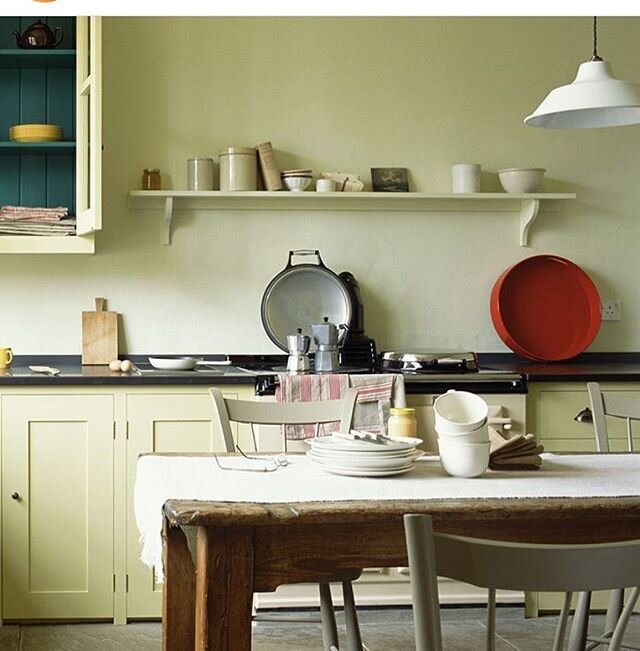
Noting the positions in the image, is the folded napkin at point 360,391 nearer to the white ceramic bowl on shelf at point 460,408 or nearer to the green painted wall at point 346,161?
the green painted wall at point 346,161

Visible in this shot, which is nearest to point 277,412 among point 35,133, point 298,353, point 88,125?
point 298,353

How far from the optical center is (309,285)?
14.9ft

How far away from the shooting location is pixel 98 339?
4.39m

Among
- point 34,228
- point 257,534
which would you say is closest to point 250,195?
point 34,228

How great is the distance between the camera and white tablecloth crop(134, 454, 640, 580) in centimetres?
219

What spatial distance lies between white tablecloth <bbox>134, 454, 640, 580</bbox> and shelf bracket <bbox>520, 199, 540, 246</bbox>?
2.08m

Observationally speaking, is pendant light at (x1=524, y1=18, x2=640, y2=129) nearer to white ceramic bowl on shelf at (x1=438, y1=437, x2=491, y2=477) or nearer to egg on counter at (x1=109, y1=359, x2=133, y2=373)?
white ceramic bowl on shelf at (x1=438, y1=437, x2=491, y2=477)

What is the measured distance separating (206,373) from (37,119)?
1.20 m

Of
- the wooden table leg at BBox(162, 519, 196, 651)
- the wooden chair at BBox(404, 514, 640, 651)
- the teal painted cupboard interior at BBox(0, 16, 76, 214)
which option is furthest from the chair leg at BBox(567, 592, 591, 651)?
the teal painted cupboard interior at BBox(0, 16, 76, 214)

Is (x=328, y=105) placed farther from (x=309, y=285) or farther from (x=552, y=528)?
(x=552, y=528)

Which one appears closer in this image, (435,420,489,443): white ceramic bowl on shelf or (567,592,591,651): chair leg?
(435,420,489,443): white ceramic bowl on shelf

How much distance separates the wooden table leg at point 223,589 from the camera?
2002 mm

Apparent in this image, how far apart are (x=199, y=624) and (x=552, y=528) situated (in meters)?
0.67

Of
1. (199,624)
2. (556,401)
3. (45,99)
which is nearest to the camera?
(199,624)
